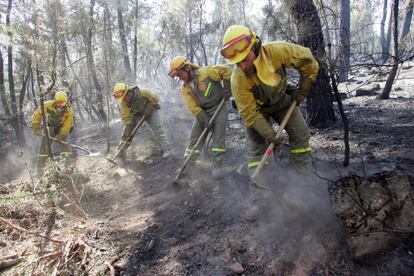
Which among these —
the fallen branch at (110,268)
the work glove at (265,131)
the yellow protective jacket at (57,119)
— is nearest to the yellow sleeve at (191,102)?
the work glove at (265,131)

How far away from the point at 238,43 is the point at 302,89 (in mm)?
928

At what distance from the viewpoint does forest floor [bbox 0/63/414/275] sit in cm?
272

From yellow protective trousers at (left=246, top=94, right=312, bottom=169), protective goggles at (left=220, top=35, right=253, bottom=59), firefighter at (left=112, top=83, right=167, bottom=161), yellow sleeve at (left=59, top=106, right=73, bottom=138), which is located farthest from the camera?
yellow sleeve at (left=59, top=106, right=73, bottom=138)

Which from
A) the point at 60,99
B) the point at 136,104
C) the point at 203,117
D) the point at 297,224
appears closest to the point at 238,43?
the point at 297,224

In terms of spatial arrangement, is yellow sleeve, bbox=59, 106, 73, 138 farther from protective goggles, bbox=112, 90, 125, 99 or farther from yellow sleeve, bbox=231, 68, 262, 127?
yellow sleeve, bbox=231, 68, 262, 127

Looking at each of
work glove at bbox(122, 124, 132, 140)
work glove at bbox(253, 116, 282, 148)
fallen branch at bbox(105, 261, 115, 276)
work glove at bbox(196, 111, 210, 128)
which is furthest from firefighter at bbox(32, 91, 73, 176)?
work glove at bbox(253, 116, 282, 148)

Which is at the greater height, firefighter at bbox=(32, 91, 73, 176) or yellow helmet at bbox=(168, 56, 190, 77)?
yellow helmet at bbox=(168, 56, 190, 77)

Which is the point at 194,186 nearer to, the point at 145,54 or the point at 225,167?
the point at 225,167

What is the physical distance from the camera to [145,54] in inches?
895

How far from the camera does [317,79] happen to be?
5.54 meters

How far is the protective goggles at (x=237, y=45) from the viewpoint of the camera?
2.95 meters

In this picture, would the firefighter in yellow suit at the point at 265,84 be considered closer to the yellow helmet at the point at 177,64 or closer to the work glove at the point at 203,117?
the work glove at the point at 203,117

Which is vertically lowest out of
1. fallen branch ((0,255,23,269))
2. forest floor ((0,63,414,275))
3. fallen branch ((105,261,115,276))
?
fallen branch ((0,255,23,269))

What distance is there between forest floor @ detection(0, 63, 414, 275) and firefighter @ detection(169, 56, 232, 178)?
0.46 meters
